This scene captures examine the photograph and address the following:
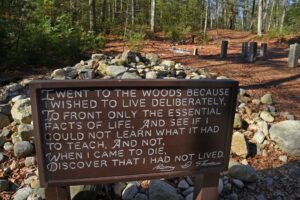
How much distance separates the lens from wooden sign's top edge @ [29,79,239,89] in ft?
7.61

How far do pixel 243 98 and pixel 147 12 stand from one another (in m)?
29.4

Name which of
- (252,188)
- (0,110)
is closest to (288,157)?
(252,188)

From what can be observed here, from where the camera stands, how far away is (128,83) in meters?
2.42

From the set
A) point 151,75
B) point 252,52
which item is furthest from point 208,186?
point 252,52

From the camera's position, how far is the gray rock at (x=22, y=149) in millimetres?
4590

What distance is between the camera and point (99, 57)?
330 inches

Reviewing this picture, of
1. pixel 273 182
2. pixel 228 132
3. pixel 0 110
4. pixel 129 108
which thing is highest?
pixel 129 108

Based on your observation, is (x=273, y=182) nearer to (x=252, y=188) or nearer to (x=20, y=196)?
(x=252, y=188)

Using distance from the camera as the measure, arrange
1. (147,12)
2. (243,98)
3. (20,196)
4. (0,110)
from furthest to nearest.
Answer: (147,12) → (243,98) → (0,110) → (20,196)

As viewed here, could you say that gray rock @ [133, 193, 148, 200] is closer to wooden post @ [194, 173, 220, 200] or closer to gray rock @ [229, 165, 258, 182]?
wooden post @ [194, 173, 220, 200]

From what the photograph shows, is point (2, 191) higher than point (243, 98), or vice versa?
point (243, 98)

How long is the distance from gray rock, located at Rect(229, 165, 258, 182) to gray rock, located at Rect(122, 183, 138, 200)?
4.57 ft

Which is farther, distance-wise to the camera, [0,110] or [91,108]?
[0,110]

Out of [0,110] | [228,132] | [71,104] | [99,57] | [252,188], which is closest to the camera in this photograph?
[71,104]
